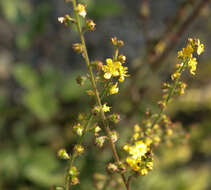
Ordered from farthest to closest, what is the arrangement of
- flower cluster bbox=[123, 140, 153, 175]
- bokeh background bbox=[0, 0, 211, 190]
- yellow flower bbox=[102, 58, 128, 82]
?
bokeh background bbox=[0, 0, 211, 190] → flower cluster bbox=[123, 140, 153, 175] → yellow flower bbox=[102, 58, 128, 82]

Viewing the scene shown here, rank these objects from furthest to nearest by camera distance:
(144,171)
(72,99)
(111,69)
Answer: (72,99)
(144,171)
(111,69)

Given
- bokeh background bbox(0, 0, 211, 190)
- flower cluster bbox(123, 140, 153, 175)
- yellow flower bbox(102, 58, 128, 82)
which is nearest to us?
yellow flower bbox(102, 58, 128, 82)

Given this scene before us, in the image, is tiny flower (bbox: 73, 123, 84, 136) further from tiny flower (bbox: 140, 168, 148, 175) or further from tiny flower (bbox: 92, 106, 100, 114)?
tiny flower (bbox: 140, 168, 148, 175)

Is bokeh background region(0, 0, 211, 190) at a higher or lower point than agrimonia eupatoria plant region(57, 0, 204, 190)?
higher

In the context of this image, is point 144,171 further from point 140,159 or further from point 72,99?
point 72,99

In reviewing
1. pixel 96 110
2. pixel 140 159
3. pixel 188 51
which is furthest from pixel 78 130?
pixel 188 51

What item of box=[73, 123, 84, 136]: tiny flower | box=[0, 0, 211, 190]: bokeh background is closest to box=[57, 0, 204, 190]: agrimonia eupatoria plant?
box=[73, 123, 84, 136]: tiny flower

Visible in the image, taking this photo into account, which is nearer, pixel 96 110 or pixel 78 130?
pixel 96 110

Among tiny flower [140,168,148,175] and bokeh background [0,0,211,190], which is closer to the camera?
tiny flower [140,168,148,175]

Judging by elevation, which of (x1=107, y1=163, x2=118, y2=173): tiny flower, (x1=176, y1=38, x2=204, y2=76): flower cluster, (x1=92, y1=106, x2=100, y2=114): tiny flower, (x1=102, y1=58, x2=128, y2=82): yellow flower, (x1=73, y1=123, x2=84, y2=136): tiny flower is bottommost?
(x1=107, y1=163, x2=118, y2=173): tiny flower
